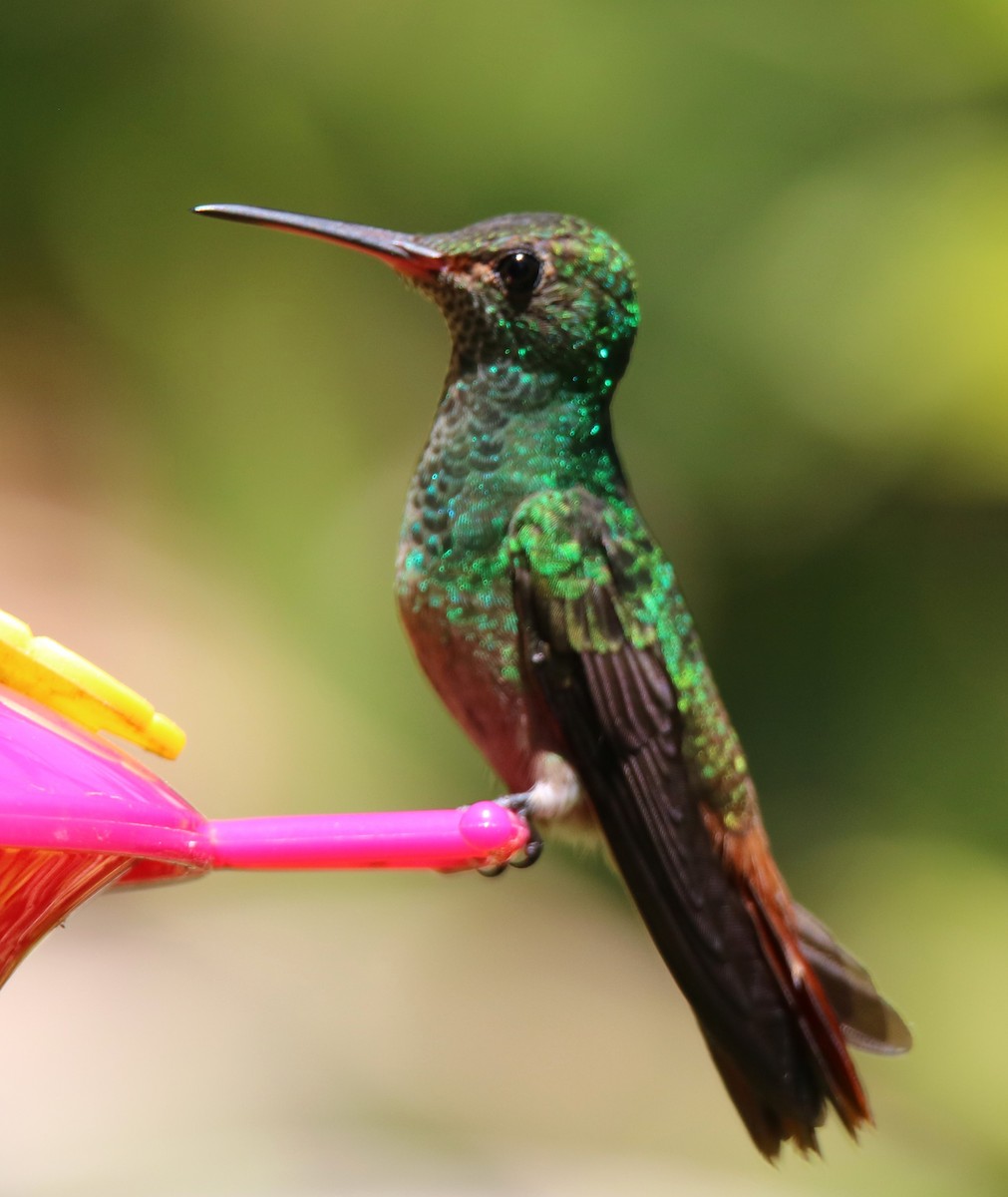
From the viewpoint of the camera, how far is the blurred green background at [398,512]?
12.8 feet

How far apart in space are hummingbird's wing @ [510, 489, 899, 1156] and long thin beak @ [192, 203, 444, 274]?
1.24 feet

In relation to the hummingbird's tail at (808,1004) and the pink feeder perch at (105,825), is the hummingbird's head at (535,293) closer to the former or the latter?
the hummingbird's tail at (808,1004)

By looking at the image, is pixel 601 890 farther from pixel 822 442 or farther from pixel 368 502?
pixel 822 442

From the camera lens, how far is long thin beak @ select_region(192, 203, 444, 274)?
1.72 meters

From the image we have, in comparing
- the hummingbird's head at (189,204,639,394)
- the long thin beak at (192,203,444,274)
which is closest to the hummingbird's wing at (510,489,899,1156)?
the hummingbird's head at (189,204,639,394)

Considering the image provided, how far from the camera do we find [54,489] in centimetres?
545

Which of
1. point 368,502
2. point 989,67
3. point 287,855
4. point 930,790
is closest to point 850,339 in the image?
point 989,67

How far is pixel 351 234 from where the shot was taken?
6.02 ft

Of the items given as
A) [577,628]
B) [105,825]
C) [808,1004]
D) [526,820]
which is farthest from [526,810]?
[105,825]

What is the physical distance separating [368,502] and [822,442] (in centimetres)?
156

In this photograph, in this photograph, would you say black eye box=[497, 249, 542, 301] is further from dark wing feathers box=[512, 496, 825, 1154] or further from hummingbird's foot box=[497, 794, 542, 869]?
hummingbird's foot box=[497, 794, 542, 869]

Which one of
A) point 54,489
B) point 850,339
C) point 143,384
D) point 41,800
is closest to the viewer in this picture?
point 41,800

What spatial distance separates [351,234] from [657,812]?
2.83 feet

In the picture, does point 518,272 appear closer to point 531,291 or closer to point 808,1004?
point 531,291
